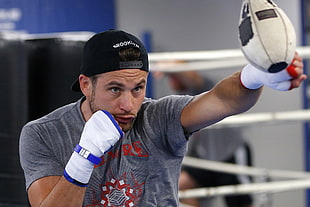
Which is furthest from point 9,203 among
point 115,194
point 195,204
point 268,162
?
point 268,162

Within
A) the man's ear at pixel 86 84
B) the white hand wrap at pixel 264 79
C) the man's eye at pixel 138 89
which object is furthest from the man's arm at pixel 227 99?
the man's ear at pixel 86 84

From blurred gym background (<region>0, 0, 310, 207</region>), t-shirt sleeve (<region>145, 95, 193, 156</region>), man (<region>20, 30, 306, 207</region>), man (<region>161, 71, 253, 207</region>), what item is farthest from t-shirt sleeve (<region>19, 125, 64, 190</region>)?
man (<region>161, 71, 253, 207</region>)

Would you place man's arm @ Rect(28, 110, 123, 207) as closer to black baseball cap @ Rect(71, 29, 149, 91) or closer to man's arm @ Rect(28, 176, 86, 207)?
man's arm @ Rect(28, 176, 86, 207)

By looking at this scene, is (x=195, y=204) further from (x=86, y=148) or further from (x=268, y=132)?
(x=86, y=148)

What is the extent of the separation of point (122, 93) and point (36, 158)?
260 millimetres

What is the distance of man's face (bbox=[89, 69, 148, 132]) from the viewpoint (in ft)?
4.82

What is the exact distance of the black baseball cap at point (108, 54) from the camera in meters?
1.49

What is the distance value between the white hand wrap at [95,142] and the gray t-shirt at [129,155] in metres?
0.12

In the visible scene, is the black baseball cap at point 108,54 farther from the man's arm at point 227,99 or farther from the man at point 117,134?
the man's arm at point 227,99

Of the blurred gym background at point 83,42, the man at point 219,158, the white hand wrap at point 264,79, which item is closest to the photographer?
the white hand wrap at point 264,79

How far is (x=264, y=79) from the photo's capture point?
129 cm

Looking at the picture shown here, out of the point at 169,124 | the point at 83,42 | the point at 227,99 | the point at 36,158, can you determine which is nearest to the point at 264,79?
the point at 227,99

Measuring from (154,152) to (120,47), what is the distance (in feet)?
0.89

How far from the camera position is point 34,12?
4.84 metres
